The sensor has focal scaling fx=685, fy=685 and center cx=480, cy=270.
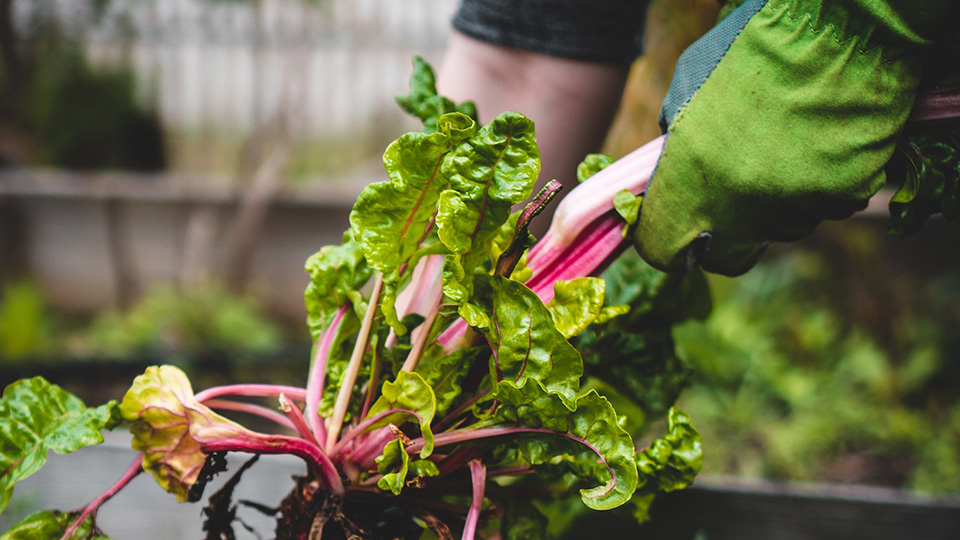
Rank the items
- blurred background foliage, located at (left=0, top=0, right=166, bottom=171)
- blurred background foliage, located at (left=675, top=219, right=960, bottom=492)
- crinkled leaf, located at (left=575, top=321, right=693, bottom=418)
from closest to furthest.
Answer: crinkled leaf, located at (left=575, top=321, right=693, bottom=418), blurred background foliage, located at (left=675, top=219, right=960, bottom=492), blurred background foliage, located at (left=0, top=0, right=166, bottom=171)

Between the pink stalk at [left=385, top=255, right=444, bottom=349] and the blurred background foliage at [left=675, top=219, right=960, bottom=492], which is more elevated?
the pink stalk at [left=385, top=255, right=444, bottom=349]

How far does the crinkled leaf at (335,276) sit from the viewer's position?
2.22ft

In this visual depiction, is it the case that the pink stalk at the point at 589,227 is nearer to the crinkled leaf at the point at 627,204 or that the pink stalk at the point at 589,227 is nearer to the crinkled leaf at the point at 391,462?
the crinkled leaf at the point at 627,204

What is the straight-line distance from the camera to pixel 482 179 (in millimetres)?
522

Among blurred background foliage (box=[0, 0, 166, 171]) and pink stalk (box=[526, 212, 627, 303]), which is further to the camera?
blurred background foliage (box=[0, 0, 166, 171])

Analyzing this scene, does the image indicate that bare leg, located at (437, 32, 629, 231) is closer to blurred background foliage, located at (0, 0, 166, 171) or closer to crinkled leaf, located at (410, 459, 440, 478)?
crinkled leaf, located at (410, 459, 440, 478)

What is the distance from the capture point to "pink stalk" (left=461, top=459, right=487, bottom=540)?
573 mm

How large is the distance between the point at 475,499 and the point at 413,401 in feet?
0.34

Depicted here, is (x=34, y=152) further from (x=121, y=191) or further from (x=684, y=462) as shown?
(x=684, y=462)

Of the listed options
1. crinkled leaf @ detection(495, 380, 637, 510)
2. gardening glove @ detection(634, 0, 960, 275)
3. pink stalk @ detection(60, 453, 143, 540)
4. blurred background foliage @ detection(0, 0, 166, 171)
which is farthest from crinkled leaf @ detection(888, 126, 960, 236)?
blurred background foliage @ detection(0, 0, 166, 171)

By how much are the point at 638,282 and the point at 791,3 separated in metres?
0.34

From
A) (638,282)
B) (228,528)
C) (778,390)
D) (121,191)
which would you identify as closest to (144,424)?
(228,528)

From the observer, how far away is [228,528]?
0.70 metres

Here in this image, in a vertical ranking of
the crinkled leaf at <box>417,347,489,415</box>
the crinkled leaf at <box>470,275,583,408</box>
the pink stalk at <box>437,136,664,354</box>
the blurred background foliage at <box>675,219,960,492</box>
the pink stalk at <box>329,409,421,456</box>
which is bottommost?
the blurred background foliage at <box>675,219,960,492</box>
